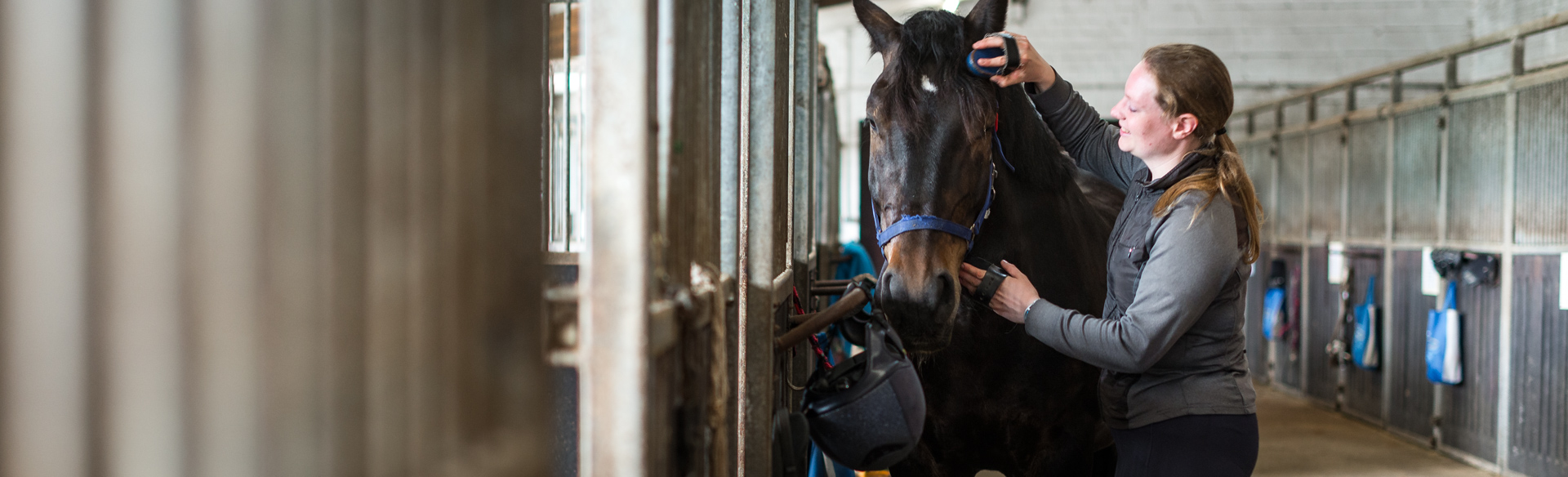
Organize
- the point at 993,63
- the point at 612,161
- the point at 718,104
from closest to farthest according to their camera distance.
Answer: the point at 612,161 < the point at 718,104 < the point at 993,63

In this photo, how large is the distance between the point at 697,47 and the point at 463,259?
42 centimetres

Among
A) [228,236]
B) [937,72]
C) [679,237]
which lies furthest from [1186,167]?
[228,236]

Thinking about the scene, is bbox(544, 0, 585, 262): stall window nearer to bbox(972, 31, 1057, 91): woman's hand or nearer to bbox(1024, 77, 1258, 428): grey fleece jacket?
bbox(972, 31, 1057, 91): woman's hand

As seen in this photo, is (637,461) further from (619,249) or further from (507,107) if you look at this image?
(507,107)

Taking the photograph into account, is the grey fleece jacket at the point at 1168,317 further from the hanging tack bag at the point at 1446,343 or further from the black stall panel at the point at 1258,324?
the black stall panel at the point at 1258,324

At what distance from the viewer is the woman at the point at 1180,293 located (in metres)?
1.23

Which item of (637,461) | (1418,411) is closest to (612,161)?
(637,461)

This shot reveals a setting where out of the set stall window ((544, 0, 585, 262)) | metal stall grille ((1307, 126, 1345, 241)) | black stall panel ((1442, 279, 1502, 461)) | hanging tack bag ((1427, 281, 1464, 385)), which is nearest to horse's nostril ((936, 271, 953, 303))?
stall window ((544, 0, 585, 262))

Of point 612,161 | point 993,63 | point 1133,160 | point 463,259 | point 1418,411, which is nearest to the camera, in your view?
point 463,259

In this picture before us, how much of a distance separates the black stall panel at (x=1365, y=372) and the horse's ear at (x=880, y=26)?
188 inches

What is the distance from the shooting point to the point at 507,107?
21.3 inches

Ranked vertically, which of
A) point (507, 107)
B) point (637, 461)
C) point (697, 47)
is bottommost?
point (637, 461)

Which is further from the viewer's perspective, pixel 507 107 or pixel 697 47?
pixel 697 47

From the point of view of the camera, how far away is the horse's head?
1426 mm
